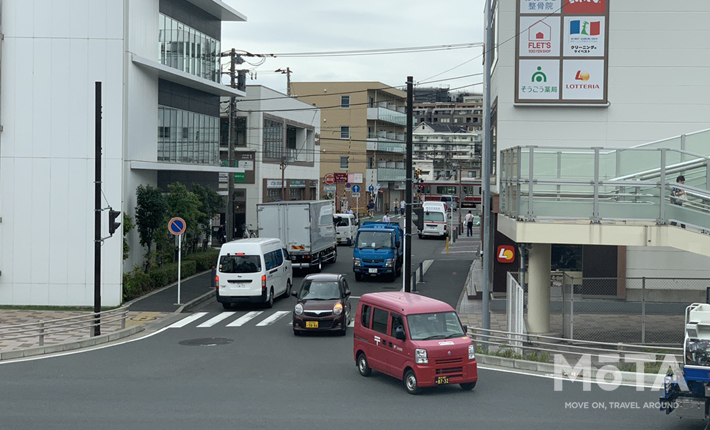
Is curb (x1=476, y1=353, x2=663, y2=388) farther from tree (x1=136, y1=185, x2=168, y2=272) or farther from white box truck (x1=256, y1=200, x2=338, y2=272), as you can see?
white box truck (x1=256, y1=200, x2=338, y2=272)

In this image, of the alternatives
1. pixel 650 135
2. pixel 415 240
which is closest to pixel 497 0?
pixel 650 135

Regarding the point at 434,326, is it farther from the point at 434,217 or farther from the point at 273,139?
the point at 273,139

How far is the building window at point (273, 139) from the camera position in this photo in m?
62.0

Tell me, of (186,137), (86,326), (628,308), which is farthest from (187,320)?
(628,308)

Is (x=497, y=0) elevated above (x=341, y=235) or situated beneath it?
elevated above

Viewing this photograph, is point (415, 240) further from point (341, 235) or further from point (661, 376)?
point (661, 376)

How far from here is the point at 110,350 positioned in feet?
68.3

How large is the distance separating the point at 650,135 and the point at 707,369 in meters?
19.2

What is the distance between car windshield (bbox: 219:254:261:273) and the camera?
27.8 meters

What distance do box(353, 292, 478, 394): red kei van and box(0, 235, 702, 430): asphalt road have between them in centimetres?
36

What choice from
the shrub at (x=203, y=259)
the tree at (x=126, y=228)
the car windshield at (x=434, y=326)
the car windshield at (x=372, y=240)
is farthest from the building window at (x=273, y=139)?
the car windshield at (x=434, y=326)

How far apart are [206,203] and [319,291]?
19.1m

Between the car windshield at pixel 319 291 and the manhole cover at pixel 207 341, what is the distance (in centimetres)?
255

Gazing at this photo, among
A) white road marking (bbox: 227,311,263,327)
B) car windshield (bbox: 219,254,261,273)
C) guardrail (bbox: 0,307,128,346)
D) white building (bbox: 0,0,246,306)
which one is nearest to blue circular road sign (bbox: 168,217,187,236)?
white building (bbox: 0,0,246,306)
